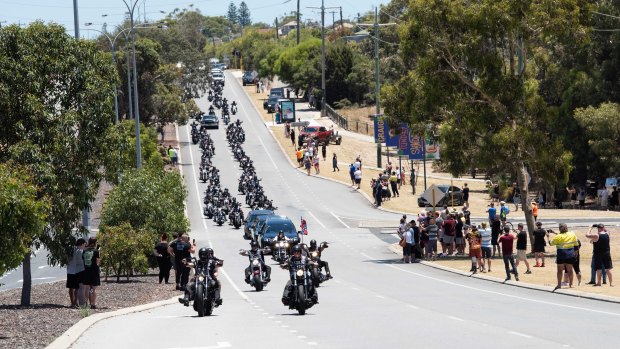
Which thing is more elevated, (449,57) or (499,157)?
(449,57)

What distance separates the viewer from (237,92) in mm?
164125

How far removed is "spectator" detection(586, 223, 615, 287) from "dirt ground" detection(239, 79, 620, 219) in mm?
28621

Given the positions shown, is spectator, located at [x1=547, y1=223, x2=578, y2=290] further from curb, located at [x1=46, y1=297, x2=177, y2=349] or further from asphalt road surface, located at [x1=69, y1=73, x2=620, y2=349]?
curb, located at [x1=46, y1=297, x2=177, y2=349]

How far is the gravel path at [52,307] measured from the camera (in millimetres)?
19938

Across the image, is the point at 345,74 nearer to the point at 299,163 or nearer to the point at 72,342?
the point at 299,163

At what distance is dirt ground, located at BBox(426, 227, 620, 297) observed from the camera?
29609 millimetres

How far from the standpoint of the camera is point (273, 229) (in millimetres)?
50125

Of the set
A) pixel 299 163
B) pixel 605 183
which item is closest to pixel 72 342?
pixel 605 183

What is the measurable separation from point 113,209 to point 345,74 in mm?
100351

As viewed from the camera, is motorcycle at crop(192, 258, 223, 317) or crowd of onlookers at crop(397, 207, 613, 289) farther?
crowd of onlookers at crop(397, 207, 613, 289)

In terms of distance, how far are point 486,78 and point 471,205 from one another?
24.8 m

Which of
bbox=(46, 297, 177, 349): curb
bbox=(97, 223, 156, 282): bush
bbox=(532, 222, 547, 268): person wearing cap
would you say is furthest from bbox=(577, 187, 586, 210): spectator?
bbox=(46, 297, 177, 349): curb

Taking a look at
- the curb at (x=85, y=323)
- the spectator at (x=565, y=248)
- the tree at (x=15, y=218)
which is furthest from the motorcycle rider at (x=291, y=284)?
the spectator at (x=565, y=248)

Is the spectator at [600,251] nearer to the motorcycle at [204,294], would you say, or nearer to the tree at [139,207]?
the motorcycle at [204,294]
